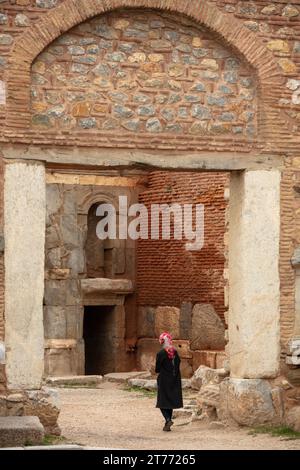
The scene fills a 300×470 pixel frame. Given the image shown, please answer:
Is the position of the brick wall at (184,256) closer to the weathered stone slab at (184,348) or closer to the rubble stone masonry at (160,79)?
the weathered stone slab at (184,348)

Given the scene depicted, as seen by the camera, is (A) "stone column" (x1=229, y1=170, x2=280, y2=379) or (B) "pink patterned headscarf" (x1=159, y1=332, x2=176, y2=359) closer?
(A) "stone column" (x1=229, y1=170, x2=280, y2=379)

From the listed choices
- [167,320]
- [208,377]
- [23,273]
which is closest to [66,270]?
[167,320]

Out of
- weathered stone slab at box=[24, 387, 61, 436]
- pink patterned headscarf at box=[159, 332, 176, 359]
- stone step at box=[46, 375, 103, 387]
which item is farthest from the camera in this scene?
stone step at box=[46, 375, 103, 387]

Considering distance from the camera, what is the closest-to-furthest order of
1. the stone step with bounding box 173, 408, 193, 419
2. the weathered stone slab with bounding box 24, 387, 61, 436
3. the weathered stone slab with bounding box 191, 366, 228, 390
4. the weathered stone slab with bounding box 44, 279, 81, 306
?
the weathered stone slab with bounding box 24, 387, 61, 436 → the weathered stone slab with bounding box 191, 366, 228, 390 → the stone step with bounding box 173, 408, 193, 419 → the weathered stone slab with bounding box 44, 279, 81, 306

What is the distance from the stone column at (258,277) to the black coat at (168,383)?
3.76ft

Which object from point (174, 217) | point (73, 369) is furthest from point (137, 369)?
point (174, 217)

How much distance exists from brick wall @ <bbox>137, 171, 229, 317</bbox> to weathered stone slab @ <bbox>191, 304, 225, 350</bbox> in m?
0.16

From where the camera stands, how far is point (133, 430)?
14391 mm

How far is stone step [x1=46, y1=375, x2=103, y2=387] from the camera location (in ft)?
70.5

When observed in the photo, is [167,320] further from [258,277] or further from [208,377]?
[258,277]

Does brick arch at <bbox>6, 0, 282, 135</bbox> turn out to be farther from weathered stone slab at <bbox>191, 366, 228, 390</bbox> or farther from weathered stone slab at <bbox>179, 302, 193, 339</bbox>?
weathered stone slab at <bbox>179, 302, 193, 339</bbox>

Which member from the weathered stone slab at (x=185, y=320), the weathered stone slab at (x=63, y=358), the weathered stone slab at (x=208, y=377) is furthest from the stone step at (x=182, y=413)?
the weathered stone slab at (x=63, y=358)

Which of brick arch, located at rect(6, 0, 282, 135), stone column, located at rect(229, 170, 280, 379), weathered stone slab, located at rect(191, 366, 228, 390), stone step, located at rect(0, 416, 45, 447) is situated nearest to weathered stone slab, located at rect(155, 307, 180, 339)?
weathered stone slab, located at rect(191, 366, 228, 390)

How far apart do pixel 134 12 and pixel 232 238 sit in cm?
282
